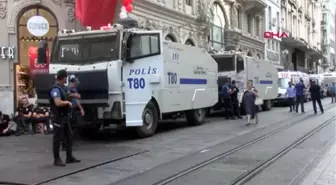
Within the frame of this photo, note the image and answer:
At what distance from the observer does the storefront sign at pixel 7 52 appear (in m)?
18.6

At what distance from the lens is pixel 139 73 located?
43.3ft

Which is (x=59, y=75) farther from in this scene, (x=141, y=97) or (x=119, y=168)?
(x=141, y=97)

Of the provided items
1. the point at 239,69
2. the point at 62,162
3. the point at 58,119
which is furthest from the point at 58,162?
the point at 239,69

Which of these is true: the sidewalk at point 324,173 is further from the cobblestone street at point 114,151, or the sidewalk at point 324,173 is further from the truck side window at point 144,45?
the truck side window at point 144,45

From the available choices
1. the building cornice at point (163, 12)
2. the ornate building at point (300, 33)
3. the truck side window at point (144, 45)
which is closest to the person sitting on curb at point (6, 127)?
the truck side window at point (144, 45)

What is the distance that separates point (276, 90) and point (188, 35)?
6434mm

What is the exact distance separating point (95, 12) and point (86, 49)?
6.80m

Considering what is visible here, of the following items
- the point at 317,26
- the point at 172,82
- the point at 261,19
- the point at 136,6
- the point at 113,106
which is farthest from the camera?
the point at 317,26

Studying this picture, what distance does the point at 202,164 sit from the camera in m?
9.18

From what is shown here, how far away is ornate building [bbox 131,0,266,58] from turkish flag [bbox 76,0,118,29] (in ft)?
8.23

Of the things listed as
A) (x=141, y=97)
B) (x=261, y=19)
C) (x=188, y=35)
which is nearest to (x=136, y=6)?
(x=188, y=35)

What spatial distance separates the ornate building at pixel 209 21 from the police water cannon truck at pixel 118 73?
9.21 m

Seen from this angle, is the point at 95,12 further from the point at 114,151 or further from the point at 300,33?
the point at 300,33

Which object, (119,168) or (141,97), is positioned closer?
(119,168)
